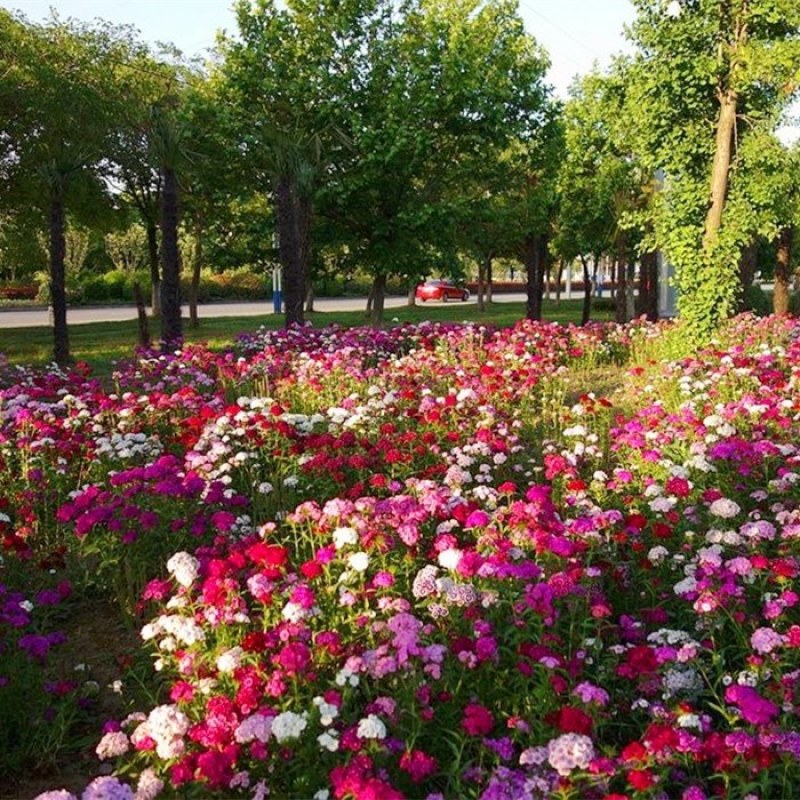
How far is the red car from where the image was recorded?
1848 inches

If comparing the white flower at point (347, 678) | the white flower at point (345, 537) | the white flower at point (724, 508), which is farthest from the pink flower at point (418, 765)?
the white flower at point (724, 508)

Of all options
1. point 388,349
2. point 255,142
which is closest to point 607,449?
point 388,349

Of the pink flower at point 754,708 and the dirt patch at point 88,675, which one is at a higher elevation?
the pink flower at point 754,708

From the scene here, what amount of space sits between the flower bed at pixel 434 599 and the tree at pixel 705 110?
5930 millimetres

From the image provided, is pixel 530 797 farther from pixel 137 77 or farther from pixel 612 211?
pixel 137 77

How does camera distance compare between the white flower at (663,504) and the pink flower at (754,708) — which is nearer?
the pink flower at (754,708)

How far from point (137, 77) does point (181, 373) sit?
55.3ft

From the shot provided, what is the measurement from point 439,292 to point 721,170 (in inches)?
1381

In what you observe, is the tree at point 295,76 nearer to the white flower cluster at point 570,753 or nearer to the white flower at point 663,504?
the white flower at point 663,504

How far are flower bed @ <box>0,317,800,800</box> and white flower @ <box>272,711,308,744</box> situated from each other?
0.01 meters

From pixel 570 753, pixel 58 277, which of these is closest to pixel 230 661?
pixel 570 753

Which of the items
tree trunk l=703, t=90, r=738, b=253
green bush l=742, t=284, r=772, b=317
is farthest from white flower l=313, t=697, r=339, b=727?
green bush l=742, t=284, r=772, b=317

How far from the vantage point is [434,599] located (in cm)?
333

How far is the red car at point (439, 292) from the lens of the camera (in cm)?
4694
